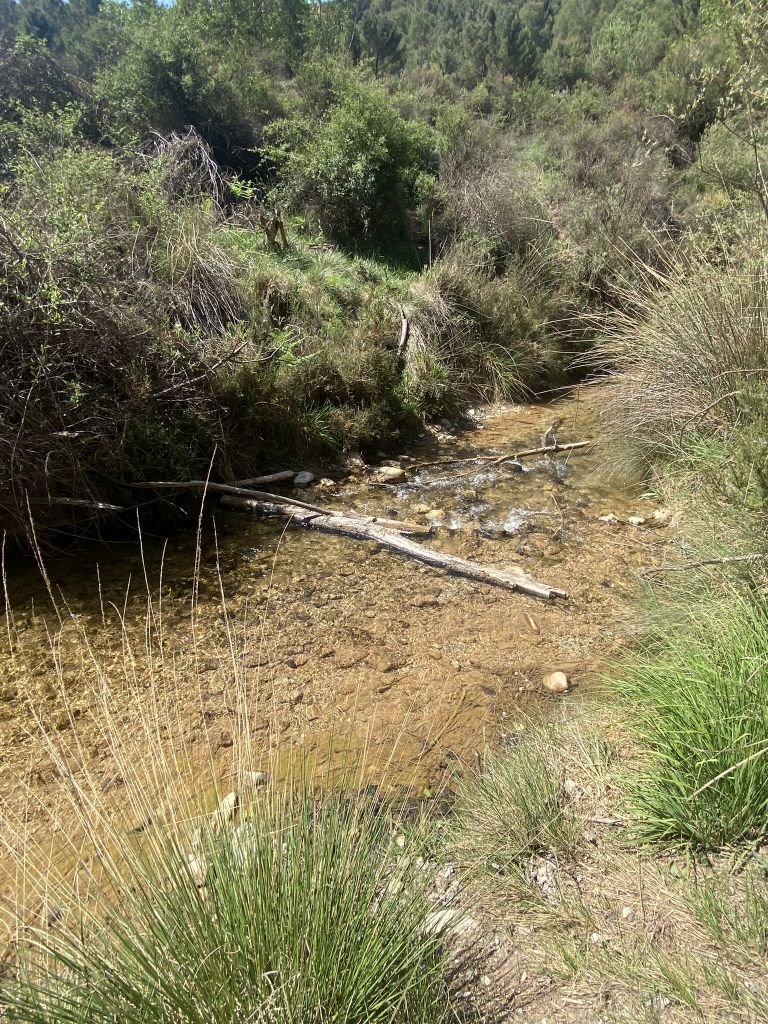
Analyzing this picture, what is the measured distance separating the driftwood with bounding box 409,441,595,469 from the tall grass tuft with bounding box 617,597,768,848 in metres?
4.30

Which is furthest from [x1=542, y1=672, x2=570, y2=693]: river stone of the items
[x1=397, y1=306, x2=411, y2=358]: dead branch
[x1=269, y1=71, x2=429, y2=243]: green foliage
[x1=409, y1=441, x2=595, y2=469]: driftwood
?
[x1=269, y1=71, x2=429, y2=243]: green foliage

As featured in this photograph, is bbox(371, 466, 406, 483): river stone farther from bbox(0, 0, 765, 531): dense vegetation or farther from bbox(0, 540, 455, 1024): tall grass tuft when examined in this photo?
bbox(0, 540, 455, 1024): tall grass tuft

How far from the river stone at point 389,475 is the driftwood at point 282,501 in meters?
0.88

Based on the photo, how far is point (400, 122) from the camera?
11.4m

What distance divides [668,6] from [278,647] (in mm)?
26302

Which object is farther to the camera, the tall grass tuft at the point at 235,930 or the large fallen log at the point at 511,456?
the large fallen log at the point at 511,456

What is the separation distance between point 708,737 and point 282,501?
12.9ft

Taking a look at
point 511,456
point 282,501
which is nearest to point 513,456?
point 511,456

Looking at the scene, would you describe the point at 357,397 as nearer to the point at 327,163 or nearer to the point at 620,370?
the point at 620,370

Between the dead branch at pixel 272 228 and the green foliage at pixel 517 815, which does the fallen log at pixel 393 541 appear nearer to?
the green foliage at pixel 517 815

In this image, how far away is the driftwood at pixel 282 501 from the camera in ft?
15.4

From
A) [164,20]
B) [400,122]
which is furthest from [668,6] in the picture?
[164,20]

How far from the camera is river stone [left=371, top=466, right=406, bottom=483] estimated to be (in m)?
5.99

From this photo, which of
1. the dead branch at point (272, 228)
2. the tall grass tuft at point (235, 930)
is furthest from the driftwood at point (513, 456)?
the tall grass tuft at point (235, 930)
